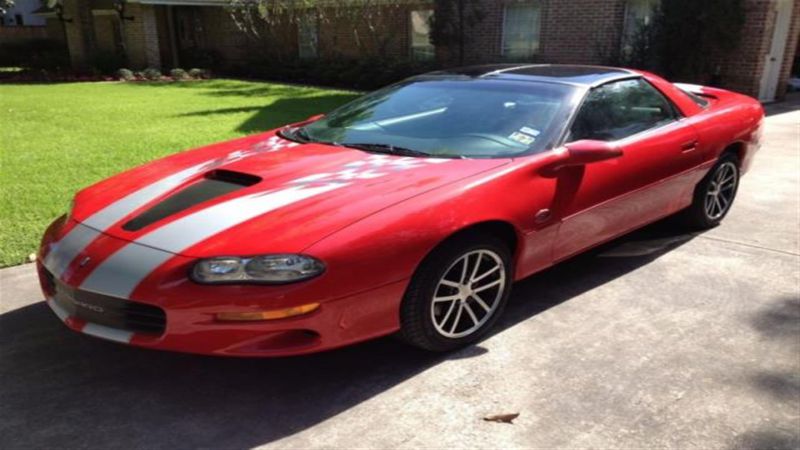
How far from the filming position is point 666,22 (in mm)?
11625

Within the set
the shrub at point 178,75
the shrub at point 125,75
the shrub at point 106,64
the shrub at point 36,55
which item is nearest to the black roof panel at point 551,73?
the shrub at point 178,75

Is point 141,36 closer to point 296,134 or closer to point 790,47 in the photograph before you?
point 790,47

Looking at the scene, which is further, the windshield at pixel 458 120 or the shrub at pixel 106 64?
the shrub at pixel 106 64

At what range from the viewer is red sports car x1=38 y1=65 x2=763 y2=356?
253 centimetres

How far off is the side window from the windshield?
136 mm

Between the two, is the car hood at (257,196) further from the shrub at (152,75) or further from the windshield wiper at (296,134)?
the shrub at (152,75)

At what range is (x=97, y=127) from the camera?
979 cm

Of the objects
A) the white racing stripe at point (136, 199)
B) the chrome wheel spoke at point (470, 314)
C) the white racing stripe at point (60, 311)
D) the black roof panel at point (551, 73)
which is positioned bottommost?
the chrome wheel spoke at point (470, 314)

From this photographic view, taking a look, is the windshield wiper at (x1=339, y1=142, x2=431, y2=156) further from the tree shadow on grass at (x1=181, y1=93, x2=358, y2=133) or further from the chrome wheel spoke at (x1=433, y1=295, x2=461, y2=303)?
the tree shadow on grass at (x1=181, y1=93, x2=358, y2=133)

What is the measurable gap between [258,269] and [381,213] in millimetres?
570

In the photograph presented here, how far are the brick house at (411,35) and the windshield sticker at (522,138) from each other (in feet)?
34.5

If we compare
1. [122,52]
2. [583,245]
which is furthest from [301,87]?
[583,245]

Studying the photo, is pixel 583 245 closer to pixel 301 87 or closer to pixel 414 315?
pixel 414 315

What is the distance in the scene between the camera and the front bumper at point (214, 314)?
2.48 metres
